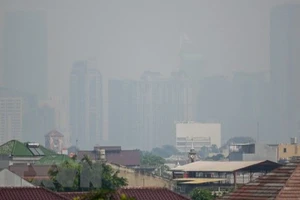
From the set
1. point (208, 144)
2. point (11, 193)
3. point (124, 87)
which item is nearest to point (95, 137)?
point (208, 144)

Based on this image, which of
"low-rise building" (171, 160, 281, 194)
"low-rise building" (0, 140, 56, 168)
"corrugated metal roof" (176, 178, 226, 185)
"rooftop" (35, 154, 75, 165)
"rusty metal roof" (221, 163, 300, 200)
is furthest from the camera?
"low-rise building" (0, 140, 56, 168)

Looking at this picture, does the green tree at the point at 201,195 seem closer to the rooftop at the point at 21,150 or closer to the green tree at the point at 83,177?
the green tree at the point at 83,177

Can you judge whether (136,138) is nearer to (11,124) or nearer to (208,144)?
(208,144)

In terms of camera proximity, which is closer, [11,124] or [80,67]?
[11,124]

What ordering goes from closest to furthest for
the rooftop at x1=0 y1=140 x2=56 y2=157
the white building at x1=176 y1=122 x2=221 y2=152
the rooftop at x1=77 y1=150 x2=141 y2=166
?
the rooftop at x1=0 y1=140 x2=56 y2=157, the rooftop at x1=77 y1=150 x2=141 y2=166, the white building at x1=176 y1=122 x2=221 y2=152

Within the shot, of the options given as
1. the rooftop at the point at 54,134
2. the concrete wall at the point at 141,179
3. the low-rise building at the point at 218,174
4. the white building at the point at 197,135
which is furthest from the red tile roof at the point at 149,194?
the white building at the point at 197,135

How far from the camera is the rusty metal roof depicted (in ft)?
118

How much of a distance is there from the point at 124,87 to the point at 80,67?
500 inches

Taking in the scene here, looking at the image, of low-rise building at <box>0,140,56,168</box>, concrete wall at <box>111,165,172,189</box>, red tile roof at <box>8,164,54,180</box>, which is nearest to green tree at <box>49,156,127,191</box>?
red tile roof at <box>8,164,54,180</box>

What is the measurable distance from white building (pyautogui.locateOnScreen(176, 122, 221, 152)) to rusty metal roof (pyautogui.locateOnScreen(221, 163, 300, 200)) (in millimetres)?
120440

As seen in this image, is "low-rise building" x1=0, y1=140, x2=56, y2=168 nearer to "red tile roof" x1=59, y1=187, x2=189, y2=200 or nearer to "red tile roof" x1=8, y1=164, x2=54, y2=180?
"red tile roof" x1=8, y1=164, x2=54, y2=180

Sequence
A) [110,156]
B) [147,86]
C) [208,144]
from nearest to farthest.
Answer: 1. [110,156]
2. [208,144]
3. [147,86]

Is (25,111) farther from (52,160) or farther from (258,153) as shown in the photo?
(52,160)

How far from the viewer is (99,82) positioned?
172 metres
